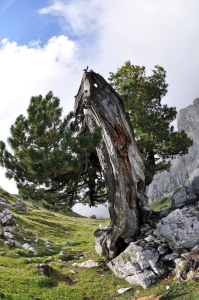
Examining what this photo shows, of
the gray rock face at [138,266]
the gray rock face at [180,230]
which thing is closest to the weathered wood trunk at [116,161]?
the gray rock face at [138,266]

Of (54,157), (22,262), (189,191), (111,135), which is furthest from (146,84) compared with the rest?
(22,262)

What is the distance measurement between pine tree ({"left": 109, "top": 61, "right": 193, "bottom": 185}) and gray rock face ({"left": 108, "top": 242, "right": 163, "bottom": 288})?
24.3 ft

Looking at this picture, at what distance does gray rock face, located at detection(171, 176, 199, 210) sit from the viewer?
15046 millimetres

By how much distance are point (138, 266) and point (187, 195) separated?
742 cm

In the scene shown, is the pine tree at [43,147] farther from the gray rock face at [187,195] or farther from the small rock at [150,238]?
the gray rock face at [187,195]

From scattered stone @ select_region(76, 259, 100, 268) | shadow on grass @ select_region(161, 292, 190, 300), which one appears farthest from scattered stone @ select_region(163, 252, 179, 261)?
scattered stone @ select_region(76, 259, 100, 268)

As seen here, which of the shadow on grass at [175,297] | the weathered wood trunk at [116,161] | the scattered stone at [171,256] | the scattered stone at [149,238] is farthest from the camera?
the weathered wood trunk at [116,161]

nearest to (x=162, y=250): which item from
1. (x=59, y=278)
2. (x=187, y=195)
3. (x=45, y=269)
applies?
(x=187, y=195)

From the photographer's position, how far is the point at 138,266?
35.3 ft

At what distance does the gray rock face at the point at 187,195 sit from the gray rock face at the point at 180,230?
2975mm

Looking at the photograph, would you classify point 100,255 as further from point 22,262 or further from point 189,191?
point 189,191

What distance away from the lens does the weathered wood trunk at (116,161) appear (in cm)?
1323

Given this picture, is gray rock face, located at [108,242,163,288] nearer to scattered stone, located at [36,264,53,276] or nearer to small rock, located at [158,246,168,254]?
small rock, located at [158,246,168,254]

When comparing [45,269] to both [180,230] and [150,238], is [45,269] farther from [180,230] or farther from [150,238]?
[180,230]
